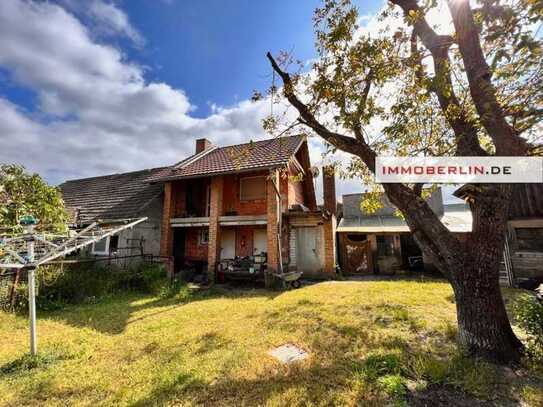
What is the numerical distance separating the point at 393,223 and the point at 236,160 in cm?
1115

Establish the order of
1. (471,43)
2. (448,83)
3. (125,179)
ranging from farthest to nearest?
(125,179) < (448,83) < (471,43)

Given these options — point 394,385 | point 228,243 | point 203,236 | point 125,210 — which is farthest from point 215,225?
point 394,385

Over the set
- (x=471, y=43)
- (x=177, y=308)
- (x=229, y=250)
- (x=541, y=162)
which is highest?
(x=471, y=43)

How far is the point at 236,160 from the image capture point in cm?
1306

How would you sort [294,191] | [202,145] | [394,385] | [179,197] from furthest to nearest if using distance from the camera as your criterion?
[202,145] → [294,191] → [179,197] → [394,385]

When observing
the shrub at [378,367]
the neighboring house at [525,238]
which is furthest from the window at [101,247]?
the neighboring house at [525,238]

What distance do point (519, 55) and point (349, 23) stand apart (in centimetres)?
325

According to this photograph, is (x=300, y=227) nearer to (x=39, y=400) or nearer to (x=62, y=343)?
(x=62, y=343)

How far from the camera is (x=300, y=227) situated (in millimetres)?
14219

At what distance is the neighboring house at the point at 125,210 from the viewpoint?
14094mm

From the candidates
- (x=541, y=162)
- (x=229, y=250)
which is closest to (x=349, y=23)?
(x=541, y=162)

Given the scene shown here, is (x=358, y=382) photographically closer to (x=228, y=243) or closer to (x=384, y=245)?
(x=228, y=243)

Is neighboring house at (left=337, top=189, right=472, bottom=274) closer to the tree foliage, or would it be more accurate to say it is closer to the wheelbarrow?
the wheelbarrow

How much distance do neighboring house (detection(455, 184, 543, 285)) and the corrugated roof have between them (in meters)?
3.61
